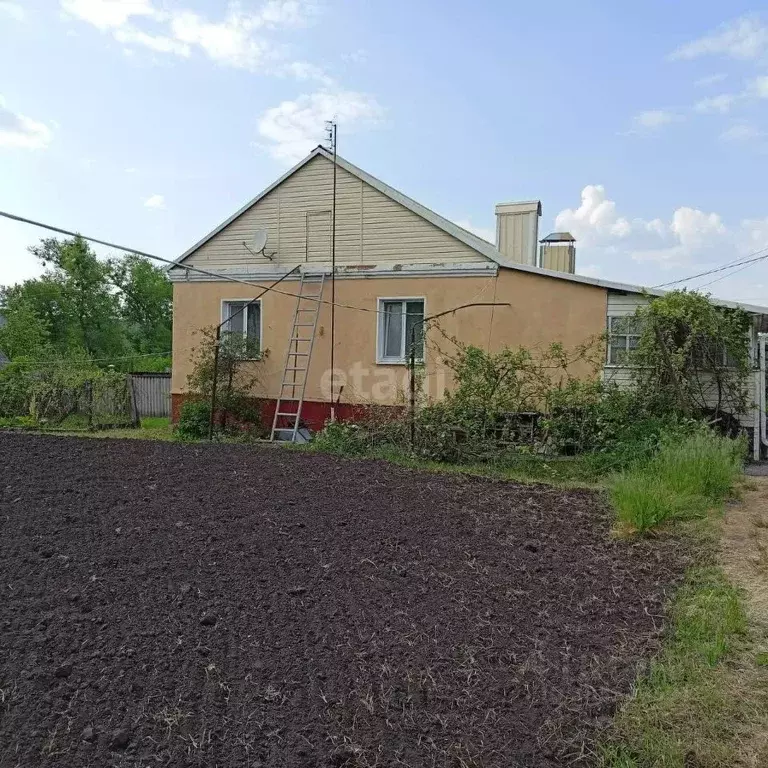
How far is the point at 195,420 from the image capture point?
11.6 m

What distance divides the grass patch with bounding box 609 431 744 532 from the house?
9.17ft

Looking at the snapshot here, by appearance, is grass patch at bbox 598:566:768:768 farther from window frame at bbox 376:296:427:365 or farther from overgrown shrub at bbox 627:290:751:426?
window frame at bbox 376:296:427:365

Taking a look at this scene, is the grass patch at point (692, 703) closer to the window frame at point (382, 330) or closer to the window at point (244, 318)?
the window frame at point (382, 330)

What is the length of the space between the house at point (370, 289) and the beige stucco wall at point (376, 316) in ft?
0.06

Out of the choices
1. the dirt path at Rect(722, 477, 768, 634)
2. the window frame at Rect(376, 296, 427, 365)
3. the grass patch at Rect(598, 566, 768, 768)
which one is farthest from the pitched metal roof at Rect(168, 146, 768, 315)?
the grass patch at Rect(598, 566, 768, 768)

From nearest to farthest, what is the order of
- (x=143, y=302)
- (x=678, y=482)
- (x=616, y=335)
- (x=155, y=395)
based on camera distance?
(x=678, y=482) < (x=616, y=335) < (x=155, y=395) < (x=143, y=302)

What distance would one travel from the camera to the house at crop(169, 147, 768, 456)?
10.3 m

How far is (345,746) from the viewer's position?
2371 mm

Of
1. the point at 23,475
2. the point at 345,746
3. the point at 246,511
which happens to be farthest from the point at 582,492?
the point at 23,475

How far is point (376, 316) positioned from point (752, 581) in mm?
8135

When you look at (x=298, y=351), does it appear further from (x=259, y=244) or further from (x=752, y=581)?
(x=752, y=581)

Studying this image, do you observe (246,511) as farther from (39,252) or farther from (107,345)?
(39,252)

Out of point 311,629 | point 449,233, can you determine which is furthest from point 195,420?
point 311,629

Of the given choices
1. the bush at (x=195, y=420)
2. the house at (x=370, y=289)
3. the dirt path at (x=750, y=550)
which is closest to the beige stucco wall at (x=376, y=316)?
the house at (x=370, y=289)
